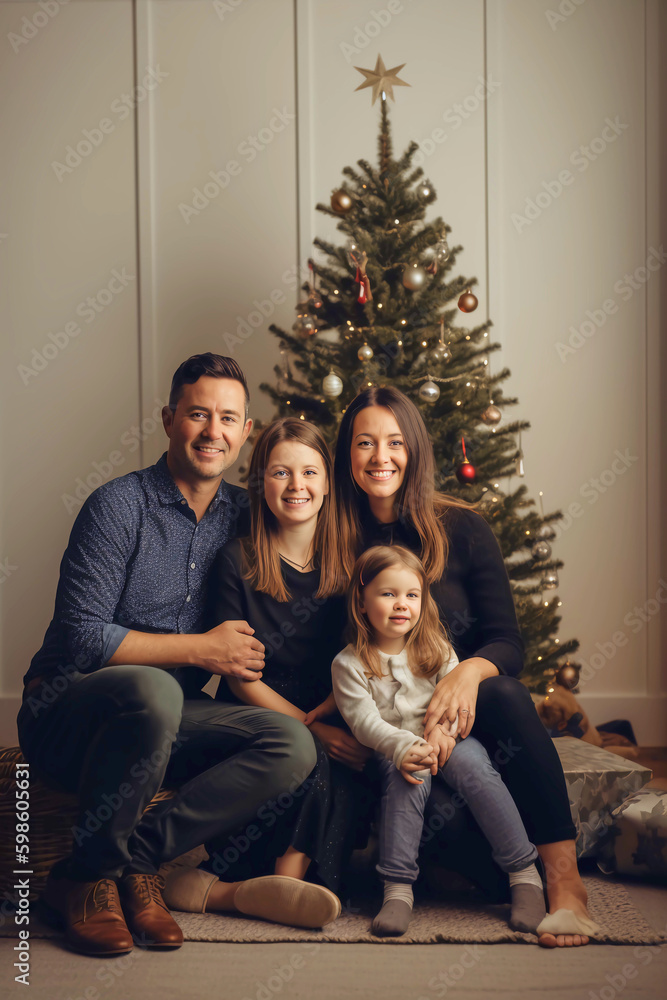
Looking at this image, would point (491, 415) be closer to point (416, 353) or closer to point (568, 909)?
point (416, 353)

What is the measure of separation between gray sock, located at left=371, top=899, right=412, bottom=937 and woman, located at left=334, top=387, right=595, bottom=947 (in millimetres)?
348

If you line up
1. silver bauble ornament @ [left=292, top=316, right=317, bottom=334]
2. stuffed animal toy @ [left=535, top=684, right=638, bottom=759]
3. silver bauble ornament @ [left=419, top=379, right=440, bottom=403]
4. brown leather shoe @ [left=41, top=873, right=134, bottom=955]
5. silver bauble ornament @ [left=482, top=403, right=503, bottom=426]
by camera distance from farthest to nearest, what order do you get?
1. stuffed animal toy @ [left=535, top=684, right=638, bottom=759]
2. silver bauble ornament @ [left=292, top=316, right=317, bottom=334]
3. silver bauble ornament @ [left=482, top=403, right=503, bottom=426]
4. silver bauble ornament @ [left=419, top=379, right=440, bottom=403]
5. brown leather shoe @ [left=41, top=873, right=134, bottom=955]

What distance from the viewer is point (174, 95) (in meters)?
3.41

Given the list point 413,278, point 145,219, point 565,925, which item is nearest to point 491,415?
point 413,278

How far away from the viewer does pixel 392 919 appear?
1.66 metres

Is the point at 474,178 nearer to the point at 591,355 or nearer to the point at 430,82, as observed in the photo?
the point at 430,82

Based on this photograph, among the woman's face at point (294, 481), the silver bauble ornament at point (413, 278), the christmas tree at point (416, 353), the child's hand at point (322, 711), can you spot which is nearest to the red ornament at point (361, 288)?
the christmas tree at point (416, 353)

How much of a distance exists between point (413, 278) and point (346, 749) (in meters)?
1.49

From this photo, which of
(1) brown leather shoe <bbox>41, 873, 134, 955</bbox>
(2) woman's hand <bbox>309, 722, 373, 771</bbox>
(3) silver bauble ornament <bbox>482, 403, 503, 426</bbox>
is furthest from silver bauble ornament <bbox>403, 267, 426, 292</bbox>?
(1) brown leather shoe <bbox>41, 873, 134, 955</bbox>

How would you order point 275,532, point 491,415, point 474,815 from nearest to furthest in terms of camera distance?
point 474,815 → point 275,532 → point 491,415

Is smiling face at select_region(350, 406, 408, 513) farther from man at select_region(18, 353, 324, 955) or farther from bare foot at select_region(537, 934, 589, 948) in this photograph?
bare foot at select_region(537, 934, 589, 948)

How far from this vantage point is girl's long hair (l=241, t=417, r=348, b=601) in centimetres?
195

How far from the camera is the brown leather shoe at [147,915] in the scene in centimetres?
163

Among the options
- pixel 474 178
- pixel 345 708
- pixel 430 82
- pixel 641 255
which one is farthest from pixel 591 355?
pixel 345 708
